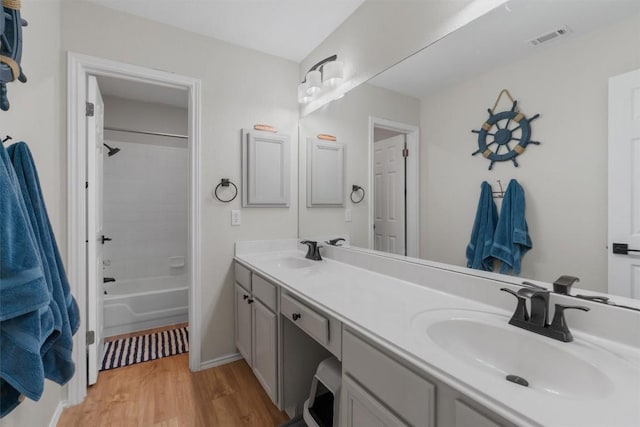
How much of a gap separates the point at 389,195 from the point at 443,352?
936 millimetres

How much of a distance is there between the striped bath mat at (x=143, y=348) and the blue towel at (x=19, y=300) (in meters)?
1.63

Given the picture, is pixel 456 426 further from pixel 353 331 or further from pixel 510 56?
pixel 510 56

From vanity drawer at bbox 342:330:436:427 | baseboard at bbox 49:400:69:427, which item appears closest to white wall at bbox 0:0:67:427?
baseboard at bbox 49:400:69:427

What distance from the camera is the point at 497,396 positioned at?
0.57 meters

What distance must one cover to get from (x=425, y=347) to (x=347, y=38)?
188 centimetres

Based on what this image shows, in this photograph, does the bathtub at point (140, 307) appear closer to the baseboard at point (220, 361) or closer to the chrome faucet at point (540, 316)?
the baseboard at point (220, 361)

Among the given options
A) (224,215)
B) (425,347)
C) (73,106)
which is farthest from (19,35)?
(425,347)

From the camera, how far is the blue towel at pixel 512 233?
3.27ft

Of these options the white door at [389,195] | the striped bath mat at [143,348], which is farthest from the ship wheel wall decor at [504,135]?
the striped bath mat at [143,348]

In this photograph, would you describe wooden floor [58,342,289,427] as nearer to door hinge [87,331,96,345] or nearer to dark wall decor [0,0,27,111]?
door hinge [87,331,96,345]

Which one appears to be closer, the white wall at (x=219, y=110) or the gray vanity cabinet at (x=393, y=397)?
the gray vanity cabinet at (x=393, y=397)

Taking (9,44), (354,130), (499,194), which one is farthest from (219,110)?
(499,194)

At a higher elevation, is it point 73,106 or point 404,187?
point 73,106

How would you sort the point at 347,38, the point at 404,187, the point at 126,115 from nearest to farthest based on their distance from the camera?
the point at 404,187, the point at 347,38, the point at 126,115
